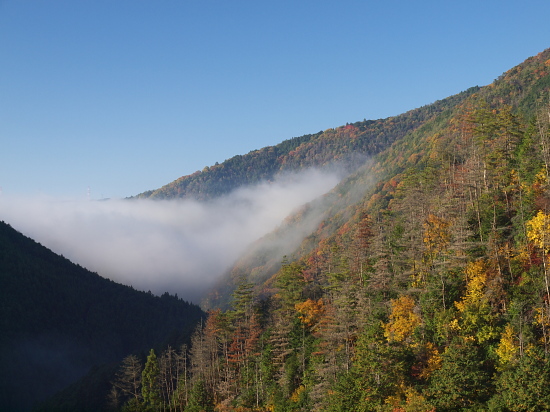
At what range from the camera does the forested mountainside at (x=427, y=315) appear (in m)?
59.6

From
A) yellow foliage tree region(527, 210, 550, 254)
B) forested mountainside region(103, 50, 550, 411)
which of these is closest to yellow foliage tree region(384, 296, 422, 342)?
forested mountainside region(103, 50, 550, 411)

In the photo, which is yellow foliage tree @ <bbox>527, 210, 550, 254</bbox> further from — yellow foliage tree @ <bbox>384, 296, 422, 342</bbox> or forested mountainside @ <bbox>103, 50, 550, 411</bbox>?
yellow foliage tree @ <bbox>384, 296, 422, 342</bbox>

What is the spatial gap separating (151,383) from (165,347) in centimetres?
5014

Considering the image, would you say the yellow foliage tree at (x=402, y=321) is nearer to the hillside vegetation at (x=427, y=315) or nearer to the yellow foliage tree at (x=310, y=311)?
the hillside vegetation at (x=427, y=315)

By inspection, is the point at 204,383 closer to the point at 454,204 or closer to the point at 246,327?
the point at 246,327

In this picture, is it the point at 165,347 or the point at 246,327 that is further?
the point at 165,347

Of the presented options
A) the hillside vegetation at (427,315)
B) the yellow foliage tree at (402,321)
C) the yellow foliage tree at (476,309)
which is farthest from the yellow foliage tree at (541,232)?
the yellow foliage tree at (402,321)

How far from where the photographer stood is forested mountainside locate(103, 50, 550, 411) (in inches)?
2347

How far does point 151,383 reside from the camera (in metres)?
113

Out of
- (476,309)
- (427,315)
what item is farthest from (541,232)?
(427,315)

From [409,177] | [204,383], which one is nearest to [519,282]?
[409,177]

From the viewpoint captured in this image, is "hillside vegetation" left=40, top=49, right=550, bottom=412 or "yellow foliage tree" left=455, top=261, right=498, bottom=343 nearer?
"hillside vegetation" left=40, top=49, right=550, bottom=412

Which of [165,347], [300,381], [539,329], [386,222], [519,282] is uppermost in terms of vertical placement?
[386,222]

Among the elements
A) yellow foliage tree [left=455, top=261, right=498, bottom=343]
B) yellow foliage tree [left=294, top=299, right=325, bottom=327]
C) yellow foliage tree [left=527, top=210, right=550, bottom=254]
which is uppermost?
yellow foliage tree [left=527, top=210, right=550, bottom=254]
